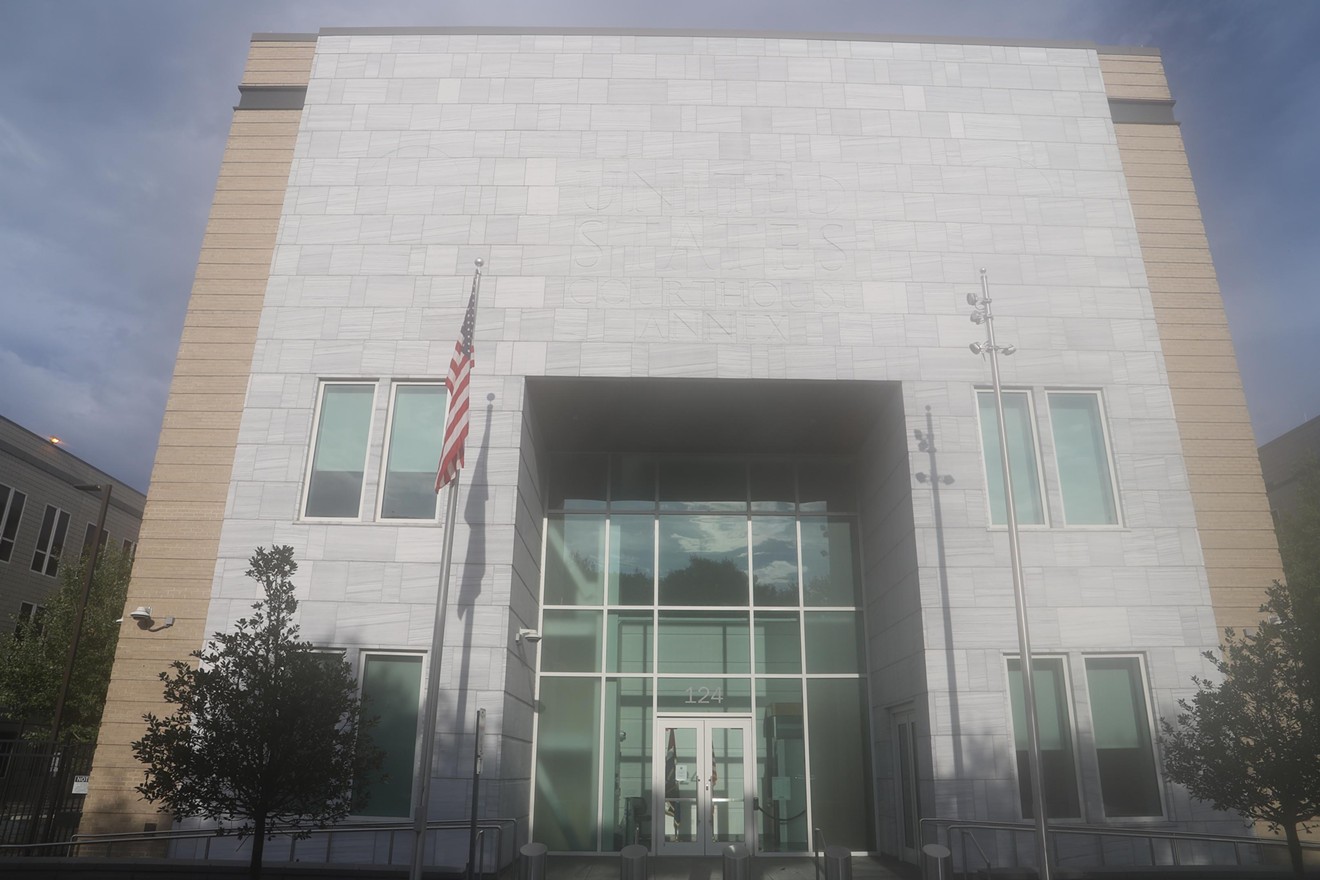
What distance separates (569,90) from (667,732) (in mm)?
13696

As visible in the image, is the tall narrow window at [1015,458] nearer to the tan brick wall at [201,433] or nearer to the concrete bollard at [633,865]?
the concrete bollard at [633,865]

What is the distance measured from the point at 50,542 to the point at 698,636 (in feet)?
105

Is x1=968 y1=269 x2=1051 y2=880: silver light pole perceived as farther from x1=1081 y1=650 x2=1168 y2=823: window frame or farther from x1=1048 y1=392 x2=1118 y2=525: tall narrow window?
x1=1048 y1=392 x2=1118 y2=525: tall narrow window

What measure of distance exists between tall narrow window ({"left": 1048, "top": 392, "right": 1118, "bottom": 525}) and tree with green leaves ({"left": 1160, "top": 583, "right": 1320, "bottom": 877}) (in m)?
3.51

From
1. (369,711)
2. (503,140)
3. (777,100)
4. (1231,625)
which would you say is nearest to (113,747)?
(369,711)

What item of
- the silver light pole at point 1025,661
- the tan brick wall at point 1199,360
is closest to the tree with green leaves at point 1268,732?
the silver light pole at point 1025,661

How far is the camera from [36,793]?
1546cm

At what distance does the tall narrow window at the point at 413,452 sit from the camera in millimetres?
16141

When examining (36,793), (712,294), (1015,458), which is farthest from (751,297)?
(36,793)

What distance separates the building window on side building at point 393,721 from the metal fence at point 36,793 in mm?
5566

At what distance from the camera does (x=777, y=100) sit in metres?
19.4

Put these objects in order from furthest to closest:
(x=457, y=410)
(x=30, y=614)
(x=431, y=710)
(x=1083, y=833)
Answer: (x=30, y=614) → (x=1083, y=833) → (x=457, y=410) → (x=431, y=710)

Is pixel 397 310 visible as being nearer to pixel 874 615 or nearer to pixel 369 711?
pixel 369 711

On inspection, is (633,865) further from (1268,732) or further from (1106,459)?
(1106,459)
